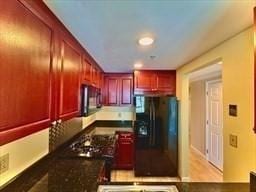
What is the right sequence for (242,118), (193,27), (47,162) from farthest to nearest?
(47,162), (242,118), (193,27)

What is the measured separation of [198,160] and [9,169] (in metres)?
5.54

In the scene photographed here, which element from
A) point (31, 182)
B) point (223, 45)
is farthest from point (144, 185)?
point (223, 45)

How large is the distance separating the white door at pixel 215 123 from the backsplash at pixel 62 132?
339cm

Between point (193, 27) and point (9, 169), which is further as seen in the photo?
point (193, 27)

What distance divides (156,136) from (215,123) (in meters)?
1.91

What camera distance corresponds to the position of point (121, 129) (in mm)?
5691

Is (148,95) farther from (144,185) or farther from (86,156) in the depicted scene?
(144,185)

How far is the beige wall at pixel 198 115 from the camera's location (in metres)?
6.72

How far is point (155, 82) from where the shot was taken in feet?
16.6

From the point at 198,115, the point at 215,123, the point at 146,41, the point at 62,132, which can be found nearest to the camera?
the point at 146,41

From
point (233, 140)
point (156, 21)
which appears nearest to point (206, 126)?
point (233, 140)

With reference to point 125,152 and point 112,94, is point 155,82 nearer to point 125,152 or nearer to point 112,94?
point 112,94

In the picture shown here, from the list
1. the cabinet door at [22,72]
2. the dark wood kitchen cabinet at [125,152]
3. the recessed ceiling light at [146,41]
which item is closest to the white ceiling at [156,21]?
the recessed ceiling light at [146,41]

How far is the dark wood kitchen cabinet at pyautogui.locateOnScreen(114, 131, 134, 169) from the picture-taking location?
5.26m
